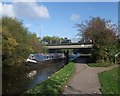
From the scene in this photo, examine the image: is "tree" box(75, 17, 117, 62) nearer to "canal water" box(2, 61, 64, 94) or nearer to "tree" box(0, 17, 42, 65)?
"canal water" box(2, 61, 64, 94)

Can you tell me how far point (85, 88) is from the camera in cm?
1798

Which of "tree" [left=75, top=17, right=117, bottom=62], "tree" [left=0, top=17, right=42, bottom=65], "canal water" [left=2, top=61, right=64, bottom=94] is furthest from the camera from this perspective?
"tree" [left=0, top=17, right=42, bottom=65]

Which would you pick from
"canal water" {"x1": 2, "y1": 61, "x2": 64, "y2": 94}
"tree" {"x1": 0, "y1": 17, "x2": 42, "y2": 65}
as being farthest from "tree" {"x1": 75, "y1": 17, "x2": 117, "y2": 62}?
"tree" {"x1": 0, "y1": 17, "x2": 42, "y2": 65}

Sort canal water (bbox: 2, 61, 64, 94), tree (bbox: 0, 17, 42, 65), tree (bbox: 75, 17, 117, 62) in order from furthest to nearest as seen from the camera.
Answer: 1. tree (bbox: 0, 17, 42, 65)
2. tree (bbox: 75, 17, 117, 62)
3. canal water (bbox: 2, 61, 64, 94)

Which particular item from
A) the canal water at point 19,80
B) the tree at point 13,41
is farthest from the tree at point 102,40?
the tree at point 13,41

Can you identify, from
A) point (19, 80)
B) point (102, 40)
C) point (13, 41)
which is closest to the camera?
point (19, 80)

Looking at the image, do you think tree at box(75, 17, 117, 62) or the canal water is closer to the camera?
the canal water

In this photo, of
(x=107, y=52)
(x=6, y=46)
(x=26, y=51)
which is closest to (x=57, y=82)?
(x=107, y=52)

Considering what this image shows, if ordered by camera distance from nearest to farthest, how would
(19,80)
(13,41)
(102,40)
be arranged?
(19,80) → (102,40) → (13,41)

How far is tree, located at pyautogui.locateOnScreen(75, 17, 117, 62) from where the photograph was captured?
40.1 meters

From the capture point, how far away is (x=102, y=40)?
4062 cm

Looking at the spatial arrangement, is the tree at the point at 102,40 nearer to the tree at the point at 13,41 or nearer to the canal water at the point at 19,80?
the canal water at the point at 19,80

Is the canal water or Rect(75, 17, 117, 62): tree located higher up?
Rect(75, 17, 117, 62): tree

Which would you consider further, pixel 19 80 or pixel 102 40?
pixel 102 40
